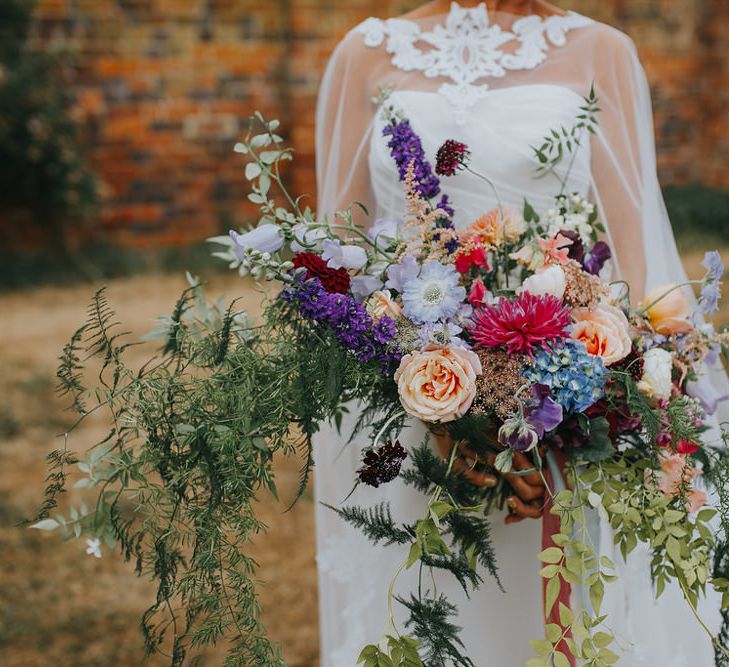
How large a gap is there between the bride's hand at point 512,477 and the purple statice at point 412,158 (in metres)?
0.40

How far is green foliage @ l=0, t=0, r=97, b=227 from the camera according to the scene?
6.44m

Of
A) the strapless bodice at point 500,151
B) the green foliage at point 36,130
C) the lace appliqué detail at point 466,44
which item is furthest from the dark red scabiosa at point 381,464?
the green foliage at point 36,130

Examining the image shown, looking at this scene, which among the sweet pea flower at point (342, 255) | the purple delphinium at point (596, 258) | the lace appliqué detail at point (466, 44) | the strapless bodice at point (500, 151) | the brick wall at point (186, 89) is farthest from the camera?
the brick wall at point (186, 89)

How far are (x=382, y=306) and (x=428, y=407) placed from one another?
17 cm

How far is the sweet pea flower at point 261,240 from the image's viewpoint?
1.42m

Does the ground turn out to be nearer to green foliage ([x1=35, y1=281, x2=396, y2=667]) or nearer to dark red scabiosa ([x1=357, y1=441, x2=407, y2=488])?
green foliage ([x1=35, y1=281, x2=396, y2=667])

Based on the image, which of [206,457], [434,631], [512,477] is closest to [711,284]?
[512,477]

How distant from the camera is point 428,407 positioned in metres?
1.33

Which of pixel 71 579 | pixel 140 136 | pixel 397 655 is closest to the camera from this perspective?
pixel 397 655

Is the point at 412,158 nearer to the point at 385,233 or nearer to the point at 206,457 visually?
the point at 385,233

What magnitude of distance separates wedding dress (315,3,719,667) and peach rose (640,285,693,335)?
52 cm

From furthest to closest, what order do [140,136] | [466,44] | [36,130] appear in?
[140,136]
[36,130]
[466,44]

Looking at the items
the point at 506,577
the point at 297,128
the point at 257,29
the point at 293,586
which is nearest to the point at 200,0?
the point at 257,29

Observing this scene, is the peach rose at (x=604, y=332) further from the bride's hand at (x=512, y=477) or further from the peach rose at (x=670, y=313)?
the bride's hand at (x=512, y=477)
